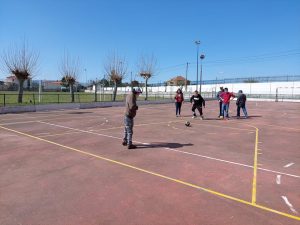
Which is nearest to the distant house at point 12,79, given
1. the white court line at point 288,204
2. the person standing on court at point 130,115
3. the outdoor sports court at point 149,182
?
the outdoor sports court at point 149,182

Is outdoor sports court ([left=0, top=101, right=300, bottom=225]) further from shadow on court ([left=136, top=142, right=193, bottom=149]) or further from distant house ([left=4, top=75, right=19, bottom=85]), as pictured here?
distant house ([left=4, top=75, right=19, bottom=85])

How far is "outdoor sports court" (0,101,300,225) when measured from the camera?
13.4 ft

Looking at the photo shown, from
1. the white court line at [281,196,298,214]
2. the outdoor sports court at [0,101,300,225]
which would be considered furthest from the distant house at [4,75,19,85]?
the white court line at [281,196,298,214]

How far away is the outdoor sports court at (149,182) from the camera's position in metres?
4.08

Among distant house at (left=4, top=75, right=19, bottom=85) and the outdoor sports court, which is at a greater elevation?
Answer: distant house at (left=4, top=75, right=19, bottom=85)

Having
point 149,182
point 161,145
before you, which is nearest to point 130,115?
point 161,145

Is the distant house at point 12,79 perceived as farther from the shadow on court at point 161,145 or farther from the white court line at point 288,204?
the white court line at point 288,204

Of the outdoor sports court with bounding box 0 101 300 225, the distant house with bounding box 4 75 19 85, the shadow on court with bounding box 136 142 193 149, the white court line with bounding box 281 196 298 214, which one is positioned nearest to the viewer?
the outdoor sports court with bounding box 0 101 300 225

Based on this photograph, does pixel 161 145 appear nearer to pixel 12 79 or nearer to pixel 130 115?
pixel 130 115

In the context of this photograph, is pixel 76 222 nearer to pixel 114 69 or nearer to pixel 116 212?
pixel 116 212

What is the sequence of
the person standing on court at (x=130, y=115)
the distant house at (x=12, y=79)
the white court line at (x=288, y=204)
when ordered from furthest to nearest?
1. the distant house at (x=12, y=79)
2. the person standing on court at (x=130, y=115)
3. the white court line at (x=288, y=204)

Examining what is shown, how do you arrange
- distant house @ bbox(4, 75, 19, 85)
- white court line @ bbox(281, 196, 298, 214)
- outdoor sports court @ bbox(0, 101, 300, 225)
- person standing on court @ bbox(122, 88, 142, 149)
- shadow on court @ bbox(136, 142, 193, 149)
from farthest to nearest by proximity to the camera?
distant house @ bbox(4, 75, 19, 85) → shadow on court @ bbox(136, 142, 193, 149) → person standing on court @ bbox(122, 88, 142, 149) → white court line @ bbox(281, 196, 298, 214) → outdoor sports court @ bbox(0, 101, 300, 225)

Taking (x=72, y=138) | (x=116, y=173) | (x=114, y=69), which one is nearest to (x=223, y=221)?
(x=116, y=173)

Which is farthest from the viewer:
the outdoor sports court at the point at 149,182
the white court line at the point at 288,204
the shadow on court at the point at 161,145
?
the shadow on court at the point at 161,145
